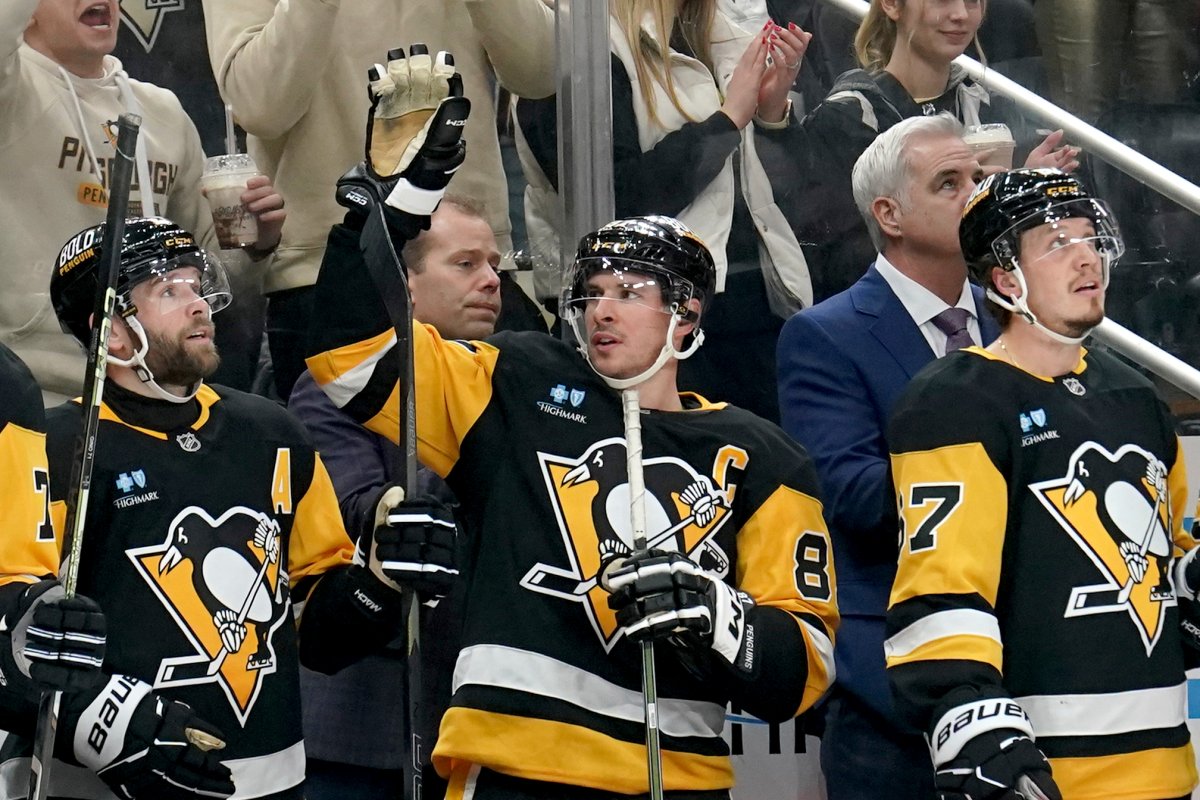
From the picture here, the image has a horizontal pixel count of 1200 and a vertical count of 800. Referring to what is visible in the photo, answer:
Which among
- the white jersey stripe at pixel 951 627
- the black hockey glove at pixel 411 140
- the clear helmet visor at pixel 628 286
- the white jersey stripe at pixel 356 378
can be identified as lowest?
the white jersey stripe at pixel 951 627

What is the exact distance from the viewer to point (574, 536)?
107 inches

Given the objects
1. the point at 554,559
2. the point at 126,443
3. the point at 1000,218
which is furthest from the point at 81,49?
the point at 1000,218

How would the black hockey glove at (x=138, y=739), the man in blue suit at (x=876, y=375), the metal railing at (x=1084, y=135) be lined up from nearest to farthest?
the black hockey glove at (x=138, y=739)
the man in blue suit at (x=876, y=375)
the metal railing at (x=1084, y=135)

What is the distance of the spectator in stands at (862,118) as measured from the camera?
12.0 ft

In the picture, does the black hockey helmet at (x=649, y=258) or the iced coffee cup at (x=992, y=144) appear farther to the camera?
the iced coffee cup at (x=992, y=144)

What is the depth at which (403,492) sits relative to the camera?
2764mm

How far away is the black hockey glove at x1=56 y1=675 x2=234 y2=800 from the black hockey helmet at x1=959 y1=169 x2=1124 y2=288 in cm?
135

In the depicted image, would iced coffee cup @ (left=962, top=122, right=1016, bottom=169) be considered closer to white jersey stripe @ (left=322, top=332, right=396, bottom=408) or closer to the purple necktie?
the purple necktie

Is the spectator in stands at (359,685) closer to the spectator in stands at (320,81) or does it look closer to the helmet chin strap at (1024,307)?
the spectator in stands at (320,81)

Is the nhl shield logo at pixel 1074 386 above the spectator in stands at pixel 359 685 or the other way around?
above

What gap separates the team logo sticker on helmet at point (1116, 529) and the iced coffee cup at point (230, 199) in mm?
1537

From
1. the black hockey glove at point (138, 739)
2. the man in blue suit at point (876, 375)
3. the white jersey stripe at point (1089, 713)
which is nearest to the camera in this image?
the black hockey glove at point (138, 739)

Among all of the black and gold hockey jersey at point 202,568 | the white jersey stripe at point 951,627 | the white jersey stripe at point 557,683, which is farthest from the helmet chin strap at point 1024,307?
the black and gold hockey jersey at point 202,568

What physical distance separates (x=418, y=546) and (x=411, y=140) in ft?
1.98
